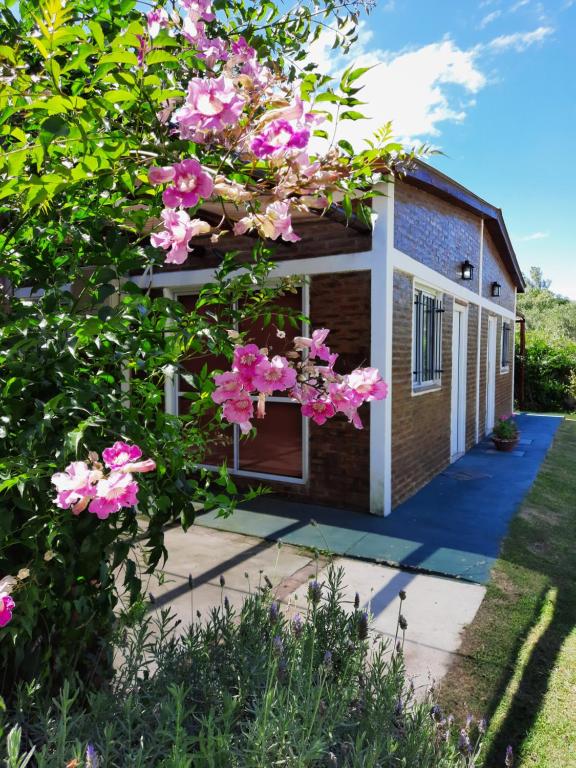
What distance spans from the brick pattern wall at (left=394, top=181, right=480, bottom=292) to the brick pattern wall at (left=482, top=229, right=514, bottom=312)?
1068mm

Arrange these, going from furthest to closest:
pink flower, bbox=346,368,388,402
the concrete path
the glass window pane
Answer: the glass window pane → the concrete path → pink flower, bbox=346,368,388,402

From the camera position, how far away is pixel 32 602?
4.74 ft

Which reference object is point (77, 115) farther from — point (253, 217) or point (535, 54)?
point (535, 54)

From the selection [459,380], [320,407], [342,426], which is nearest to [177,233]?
[320,407]

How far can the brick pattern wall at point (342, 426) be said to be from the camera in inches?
240

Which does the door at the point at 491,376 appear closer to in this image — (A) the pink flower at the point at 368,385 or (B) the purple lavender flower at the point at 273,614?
(B) the purple lavender flower at the point at 273,614

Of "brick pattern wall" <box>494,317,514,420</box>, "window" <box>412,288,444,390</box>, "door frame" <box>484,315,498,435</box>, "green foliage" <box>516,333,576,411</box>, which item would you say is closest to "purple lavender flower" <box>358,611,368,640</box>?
"window" <box>412,288,444,390</box>

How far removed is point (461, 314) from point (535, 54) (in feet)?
21.4

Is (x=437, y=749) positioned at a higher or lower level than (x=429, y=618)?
higher

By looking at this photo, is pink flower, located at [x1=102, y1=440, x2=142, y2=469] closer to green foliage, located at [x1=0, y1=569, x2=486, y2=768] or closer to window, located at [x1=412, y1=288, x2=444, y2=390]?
green foliage, located at [x1=0, y1=569, x2=486, y2=768]

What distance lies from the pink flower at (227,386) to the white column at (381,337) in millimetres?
4615

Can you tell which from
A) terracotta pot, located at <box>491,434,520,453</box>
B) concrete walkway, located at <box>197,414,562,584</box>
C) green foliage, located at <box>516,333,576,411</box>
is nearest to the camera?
concrete walkway, located at <box>197,414,562,584</box>

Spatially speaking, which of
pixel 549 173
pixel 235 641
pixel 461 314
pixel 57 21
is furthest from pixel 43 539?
pixel 549 173

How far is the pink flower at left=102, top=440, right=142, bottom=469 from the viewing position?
3.61 ft
